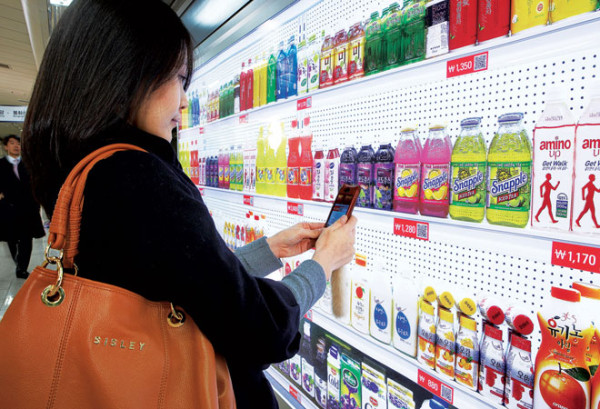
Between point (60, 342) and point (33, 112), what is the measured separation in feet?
1.77

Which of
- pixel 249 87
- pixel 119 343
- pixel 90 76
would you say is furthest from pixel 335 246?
pixel 249 87

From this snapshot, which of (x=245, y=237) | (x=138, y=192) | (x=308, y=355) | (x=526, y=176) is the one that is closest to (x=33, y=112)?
(x=138, y=192)

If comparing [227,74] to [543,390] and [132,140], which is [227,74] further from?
[543,390]

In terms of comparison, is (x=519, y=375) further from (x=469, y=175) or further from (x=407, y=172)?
(x=407, y=172)

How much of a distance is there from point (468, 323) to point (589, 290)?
0.41 meters

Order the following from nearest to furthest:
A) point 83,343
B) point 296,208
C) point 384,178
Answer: point 83,343 < point 384,178 < point 296,208

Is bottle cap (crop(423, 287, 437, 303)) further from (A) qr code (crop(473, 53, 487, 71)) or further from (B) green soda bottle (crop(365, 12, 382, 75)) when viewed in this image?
(B) green soda bottle (crop(365, 12, 382, 75))

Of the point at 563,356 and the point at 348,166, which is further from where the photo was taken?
the point at 348,166

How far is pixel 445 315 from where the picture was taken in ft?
4.71

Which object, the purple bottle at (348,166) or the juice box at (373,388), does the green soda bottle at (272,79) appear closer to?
the purple bottle at (348,166)

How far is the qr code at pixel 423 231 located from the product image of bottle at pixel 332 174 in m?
0.54

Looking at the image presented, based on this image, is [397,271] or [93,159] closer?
[93,159]

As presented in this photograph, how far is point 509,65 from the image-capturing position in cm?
127

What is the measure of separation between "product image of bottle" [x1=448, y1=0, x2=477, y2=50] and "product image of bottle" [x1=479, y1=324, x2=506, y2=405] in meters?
0.98
